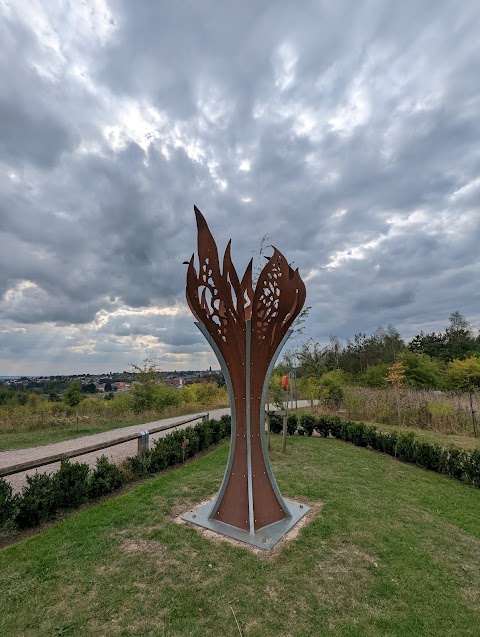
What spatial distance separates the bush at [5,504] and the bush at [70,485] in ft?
1.85

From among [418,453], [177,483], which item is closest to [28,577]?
[177,483]

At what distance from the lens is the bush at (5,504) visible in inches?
149

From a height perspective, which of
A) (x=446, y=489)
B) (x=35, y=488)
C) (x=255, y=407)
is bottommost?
(x=446, y=489)

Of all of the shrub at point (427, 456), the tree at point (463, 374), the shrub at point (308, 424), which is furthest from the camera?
the tree at point (463, 374)

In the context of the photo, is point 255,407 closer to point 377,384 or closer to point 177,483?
point 177,483

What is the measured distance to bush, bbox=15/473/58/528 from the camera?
400 centimetres

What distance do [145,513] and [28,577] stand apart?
145 cm

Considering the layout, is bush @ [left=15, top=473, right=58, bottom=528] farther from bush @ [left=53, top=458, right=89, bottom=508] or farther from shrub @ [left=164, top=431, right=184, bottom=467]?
shrub @ [left=164, top=431, right=184, bottom=467]

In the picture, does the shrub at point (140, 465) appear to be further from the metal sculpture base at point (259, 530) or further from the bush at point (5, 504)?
the bush at point (5, 504)

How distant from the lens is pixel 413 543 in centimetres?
355

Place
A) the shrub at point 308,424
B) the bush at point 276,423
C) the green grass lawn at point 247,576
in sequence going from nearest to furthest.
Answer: the green grass lawn at point 247,576 < the shrub at point 308,424 < the bush at point 276,423

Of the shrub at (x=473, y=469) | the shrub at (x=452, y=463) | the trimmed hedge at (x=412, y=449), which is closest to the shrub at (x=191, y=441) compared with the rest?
the trimmed hedge at (x=412, y=449)

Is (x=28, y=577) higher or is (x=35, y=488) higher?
(x=35, y=488)

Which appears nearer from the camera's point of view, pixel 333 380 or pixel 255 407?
pixel 255 407
